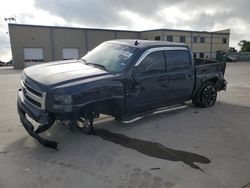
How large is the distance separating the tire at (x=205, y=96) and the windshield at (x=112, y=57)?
2801 millimetres

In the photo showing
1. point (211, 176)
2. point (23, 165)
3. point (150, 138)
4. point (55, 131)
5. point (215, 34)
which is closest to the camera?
point (211, 176)

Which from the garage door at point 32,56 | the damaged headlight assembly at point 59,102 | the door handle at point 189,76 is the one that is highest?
the garage door at point 32,56

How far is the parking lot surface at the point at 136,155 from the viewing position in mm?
3150

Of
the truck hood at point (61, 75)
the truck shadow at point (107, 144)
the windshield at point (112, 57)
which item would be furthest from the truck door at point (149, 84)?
the truck hood at point (61, 75)

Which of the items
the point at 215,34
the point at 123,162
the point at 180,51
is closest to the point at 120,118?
the point at 123,162

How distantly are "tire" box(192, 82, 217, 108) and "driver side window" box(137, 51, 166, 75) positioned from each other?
1.94 meters

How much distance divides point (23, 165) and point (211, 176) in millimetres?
2811

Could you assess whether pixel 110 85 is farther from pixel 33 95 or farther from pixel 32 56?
pixel 32 56

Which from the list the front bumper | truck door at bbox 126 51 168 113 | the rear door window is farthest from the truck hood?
the rear door window

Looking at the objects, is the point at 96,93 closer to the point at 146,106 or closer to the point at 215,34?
the point at 146,106

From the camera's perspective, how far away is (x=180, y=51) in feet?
19.2

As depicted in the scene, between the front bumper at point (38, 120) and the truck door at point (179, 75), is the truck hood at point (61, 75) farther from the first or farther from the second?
the truck door at point (179, 75)

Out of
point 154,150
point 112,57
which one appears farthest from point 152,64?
point 154,150

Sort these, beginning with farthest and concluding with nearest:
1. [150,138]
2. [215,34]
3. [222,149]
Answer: [215,34] < [150,138] < [222,149]
